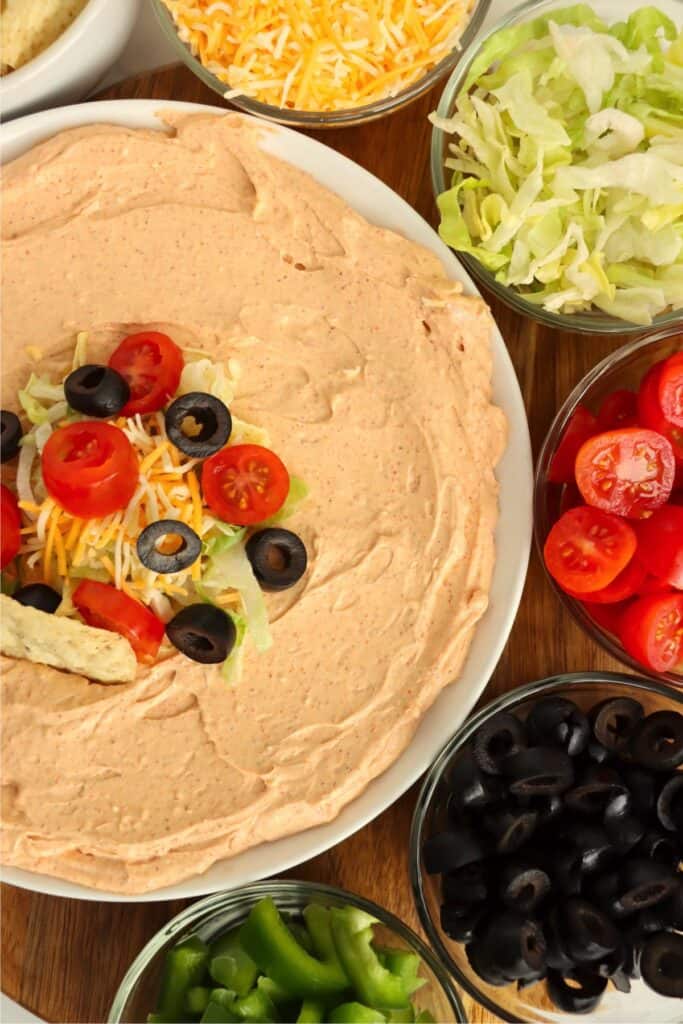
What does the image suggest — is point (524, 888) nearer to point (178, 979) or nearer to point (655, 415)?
point (178, 979)

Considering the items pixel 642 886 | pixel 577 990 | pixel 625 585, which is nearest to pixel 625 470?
pixel 625 585

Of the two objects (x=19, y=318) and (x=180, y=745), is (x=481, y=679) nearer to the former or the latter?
(x=180, y=745)

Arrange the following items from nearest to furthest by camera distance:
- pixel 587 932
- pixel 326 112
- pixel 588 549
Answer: pixel 587 932
pixel 588 549
pixel 326 112

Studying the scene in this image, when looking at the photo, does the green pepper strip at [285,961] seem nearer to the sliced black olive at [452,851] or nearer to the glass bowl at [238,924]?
the glass bowl at [238,924]

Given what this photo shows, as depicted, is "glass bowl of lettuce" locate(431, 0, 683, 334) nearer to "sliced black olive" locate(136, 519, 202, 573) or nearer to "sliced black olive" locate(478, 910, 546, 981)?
"sliced black olive" locate(136, 519, 202, 573)

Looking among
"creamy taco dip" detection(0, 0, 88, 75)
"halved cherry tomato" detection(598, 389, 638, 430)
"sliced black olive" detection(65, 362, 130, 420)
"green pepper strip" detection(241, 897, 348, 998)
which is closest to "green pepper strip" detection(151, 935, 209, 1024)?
"green pepper strip" detection(241, 897, 348, 998)

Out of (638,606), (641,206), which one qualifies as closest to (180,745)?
(638,606)
